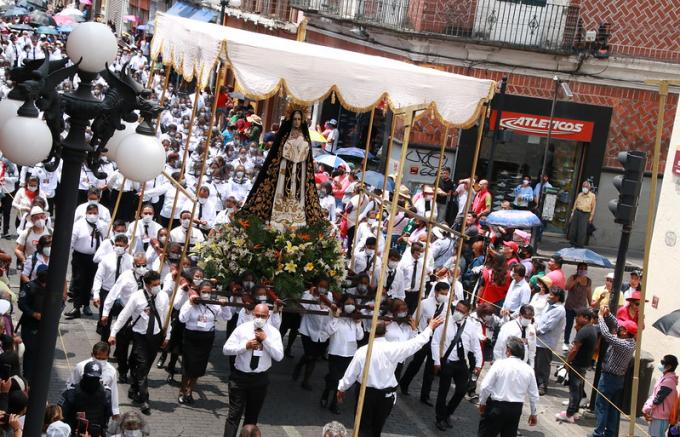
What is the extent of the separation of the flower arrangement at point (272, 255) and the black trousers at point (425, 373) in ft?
4.42

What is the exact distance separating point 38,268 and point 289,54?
3930 mm

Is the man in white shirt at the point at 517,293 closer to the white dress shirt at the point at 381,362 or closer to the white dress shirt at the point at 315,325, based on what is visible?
the white dress shirt at the point at 315,325

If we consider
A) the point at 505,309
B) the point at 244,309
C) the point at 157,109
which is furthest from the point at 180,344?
the point at 157,109

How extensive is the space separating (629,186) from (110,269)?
653cm

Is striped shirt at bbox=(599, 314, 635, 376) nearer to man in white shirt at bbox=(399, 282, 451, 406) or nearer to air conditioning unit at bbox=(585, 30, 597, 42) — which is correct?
man in white shirt at bbox=(399, 282, 451, 406)

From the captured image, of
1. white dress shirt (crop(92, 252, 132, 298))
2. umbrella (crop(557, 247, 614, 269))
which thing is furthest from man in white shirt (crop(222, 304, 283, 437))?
umbrella (crop(557, 247, 614, 269))

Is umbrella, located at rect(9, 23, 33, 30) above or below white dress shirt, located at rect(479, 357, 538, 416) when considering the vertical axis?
above

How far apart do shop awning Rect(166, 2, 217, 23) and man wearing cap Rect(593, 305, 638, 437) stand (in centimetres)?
3212

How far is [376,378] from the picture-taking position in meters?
10.6

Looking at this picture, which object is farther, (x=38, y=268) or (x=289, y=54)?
(x=38, y=268)

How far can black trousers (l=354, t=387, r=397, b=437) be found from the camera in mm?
10680

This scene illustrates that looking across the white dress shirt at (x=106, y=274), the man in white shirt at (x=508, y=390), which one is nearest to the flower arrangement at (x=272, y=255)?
the white dress shirt at (x=106, y=274)

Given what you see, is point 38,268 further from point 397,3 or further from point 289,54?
point 397,3

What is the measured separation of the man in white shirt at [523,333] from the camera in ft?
40.2
